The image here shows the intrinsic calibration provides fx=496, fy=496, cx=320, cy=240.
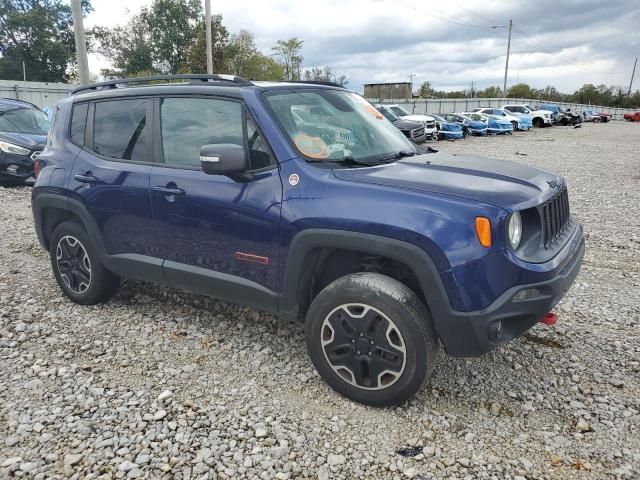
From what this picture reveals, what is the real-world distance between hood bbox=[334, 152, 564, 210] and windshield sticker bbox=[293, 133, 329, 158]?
20 cm

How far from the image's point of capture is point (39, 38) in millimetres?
44625

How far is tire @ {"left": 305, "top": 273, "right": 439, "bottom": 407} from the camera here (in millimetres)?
2656

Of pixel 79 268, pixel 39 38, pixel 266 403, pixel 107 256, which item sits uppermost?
pixel 39 38

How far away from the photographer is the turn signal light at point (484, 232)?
246 centimetres

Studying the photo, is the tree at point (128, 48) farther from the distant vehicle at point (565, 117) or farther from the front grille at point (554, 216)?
the front grille at point (554, 216)

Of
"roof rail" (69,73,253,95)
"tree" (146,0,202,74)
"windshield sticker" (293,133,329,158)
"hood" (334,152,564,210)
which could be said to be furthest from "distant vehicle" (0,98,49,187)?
"tree" (146,0,202,74)

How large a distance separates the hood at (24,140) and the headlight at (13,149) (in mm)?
69

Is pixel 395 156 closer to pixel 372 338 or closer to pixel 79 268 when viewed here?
pixel 372 338

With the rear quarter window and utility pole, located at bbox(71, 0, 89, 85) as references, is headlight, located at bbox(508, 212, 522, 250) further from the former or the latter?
utility pole, located at bbox(71, 0, 89, 85)

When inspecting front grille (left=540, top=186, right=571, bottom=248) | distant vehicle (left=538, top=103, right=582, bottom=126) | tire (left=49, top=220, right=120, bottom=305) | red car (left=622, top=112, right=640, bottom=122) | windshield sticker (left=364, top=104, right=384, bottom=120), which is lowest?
tire (left=49, top=220, right=120, bottom=305)

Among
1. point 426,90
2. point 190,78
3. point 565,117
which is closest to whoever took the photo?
point 190,78

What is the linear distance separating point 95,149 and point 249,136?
1.57 m

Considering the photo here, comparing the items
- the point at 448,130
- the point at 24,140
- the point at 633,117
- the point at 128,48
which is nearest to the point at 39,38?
the point at 128,48

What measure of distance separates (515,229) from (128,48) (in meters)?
63.1
